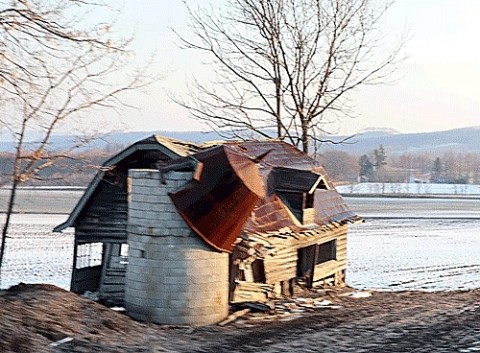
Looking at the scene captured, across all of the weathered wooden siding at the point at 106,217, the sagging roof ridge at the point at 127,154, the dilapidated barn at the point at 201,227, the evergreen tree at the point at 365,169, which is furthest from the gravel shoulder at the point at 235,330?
the evergreen tree at the point at 365,169

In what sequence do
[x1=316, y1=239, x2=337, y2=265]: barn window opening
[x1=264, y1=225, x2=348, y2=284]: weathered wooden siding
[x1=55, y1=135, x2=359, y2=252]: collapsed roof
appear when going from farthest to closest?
1. [x1=316, y1=239, x2=337, y2=265]: barn window opening
2. [x1=264, y1=225, x2=348, y2=284]: weathered wooden siding
3. [x1=55, y1=135, x2=359, y2=252]: collapsed roof

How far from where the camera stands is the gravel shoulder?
11.6m

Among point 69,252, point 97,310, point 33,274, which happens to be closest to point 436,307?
point 97,310

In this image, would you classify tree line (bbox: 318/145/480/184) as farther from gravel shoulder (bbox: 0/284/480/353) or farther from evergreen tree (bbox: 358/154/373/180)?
gravel shoulder (bbox: 0/284/480/353)

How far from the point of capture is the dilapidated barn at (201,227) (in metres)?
15.4

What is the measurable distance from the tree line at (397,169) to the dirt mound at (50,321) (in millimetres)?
98790

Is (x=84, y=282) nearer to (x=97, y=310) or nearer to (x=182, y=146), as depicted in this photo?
(x=182, y=146)

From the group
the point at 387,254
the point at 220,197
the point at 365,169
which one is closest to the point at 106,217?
the point at 220,197

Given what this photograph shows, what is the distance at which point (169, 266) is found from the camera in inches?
603

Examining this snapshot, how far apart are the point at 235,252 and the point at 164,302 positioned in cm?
254

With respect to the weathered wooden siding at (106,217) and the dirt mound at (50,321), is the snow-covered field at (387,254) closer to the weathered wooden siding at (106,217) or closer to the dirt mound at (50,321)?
the weathered wooden siding at (106,217)

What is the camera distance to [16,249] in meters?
38.4

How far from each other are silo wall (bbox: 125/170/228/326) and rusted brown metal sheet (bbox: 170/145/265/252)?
0.21 meters

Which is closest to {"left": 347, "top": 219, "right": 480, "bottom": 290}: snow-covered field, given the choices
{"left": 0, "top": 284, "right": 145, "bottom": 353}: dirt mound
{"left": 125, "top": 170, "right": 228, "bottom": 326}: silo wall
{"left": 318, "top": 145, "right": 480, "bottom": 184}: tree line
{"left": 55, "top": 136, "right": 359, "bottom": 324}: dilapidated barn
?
{"left": 55, "top": 136, "right": 359, "bottom": 324}: dilapidated barn
